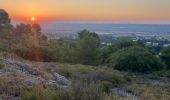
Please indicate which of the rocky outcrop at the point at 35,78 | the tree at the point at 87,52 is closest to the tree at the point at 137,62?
→ the tree at the point at 87,52

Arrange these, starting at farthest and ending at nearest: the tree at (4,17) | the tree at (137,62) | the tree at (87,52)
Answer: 1. the tree at (4,17)
2. the tree at (87,52)
3. the tree at (137,62)

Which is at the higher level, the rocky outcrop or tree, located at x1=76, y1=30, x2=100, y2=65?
the rocky outcrop

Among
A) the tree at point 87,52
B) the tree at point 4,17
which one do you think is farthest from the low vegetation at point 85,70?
the tree at point 4,17

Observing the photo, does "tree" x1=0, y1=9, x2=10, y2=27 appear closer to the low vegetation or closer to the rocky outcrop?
the low vegetation

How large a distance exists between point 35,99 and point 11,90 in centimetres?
161

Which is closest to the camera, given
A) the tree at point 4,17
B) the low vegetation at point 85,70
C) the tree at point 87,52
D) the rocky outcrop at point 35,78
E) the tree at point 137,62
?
the low vegetation at point 85,70

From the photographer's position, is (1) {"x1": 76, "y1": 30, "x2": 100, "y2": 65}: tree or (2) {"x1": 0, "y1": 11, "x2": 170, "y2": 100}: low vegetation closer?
(2) {"x1": 0, "y1": 11, "x2": 170, "y2": 100}: low vegetation

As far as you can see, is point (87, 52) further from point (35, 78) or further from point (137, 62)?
point (35, 78)

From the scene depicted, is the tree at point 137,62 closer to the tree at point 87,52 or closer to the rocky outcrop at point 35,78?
the tree at point 87,52

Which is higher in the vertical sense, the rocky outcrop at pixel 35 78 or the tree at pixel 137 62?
the rocky outcrop at pixel 35 78

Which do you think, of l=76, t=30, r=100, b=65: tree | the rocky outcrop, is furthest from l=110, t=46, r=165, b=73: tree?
the rocky outcrop

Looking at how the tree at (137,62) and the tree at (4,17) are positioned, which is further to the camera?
the tree at (4,17)

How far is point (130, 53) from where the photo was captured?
42844 mm

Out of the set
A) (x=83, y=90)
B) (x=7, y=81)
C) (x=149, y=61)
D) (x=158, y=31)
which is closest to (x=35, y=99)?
(x=83, y=90)
